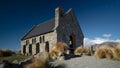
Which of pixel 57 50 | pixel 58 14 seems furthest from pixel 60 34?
pixel 57 50

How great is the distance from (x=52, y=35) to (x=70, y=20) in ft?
13.3

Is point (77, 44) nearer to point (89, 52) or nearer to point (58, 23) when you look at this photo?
point (58, 23)

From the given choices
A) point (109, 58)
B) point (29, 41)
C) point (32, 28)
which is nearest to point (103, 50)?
point (109, 58)

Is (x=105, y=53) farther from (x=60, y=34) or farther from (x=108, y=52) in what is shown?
(x=60, y=34)

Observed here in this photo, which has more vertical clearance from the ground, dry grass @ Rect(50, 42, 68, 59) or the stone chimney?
the stone chimney

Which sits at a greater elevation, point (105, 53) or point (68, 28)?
point (68, 28)

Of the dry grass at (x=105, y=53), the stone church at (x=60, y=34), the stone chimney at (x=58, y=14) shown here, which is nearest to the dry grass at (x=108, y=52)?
the dry grass at (x=105, y=53)

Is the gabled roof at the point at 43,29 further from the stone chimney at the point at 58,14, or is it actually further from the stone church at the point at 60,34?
the stone chimney at the point at 58,14

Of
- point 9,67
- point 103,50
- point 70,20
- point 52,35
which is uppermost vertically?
point 70,20

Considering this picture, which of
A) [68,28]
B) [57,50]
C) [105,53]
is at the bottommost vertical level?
[105,53]

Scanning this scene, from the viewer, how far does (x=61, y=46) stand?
20.3 m

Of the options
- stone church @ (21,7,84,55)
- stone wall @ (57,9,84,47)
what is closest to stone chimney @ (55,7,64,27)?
stone church @ (21,7,84,55)

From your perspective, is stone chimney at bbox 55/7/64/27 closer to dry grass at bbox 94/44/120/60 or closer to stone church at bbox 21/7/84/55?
stone church at bbox 21/7/84/55

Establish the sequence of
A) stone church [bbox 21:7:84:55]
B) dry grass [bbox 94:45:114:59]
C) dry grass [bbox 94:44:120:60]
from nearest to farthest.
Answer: dry grass [bbox 94:44:120:60] < dry grass [bbox 94:45:114:59] < stone church [bbox 21:7:84:55]
